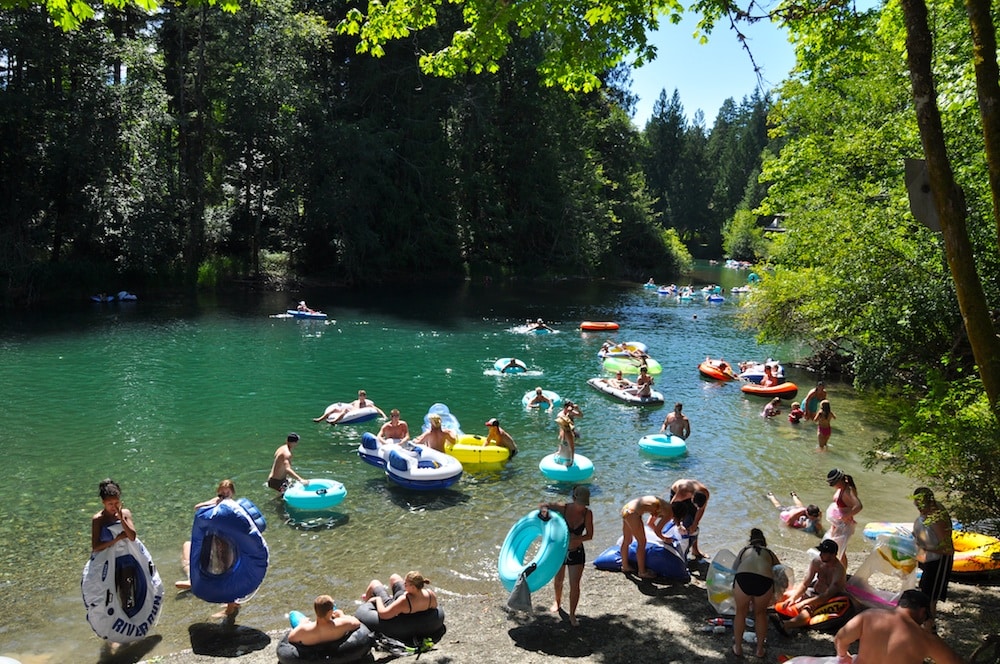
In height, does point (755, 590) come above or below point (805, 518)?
above

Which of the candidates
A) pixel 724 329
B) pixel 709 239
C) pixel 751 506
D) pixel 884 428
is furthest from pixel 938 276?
pixel 709 239

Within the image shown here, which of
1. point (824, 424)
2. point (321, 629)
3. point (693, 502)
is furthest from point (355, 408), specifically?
point (824, 424)

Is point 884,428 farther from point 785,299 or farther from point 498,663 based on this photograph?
point 498,663

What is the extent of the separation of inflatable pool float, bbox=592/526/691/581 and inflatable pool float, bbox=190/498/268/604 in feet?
13.4

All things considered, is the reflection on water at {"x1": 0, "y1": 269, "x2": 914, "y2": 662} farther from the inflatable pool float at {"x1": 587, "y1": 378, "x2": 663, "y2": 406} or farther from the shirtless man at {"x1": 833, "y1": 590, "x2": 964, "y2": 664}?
the shirtless man at {"x1": 833, "y1": 590, "x2": 964, "y2": 664}

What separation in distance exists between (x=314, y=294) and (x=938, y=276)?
1213 inches

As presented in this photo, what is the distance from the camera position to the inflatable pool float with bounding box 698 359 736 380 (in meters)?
21.5

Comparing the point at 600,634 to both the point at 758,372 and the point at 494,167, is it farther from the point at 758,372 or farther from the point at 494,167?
the point at 494,167

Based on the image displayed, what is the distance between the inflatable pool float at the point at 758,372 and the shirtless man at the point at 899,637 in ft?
50.4

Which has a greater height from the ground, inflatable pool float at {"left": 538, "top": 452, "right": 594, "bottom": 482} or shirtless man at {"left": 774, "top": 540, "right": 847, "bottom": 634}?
shirtless man at {"left": 774, "top": 540, "right": 847, "bottom": 634}

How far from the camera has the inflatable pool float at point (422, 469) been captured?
11602 millimetres

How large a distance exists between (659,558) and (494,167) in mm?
42465

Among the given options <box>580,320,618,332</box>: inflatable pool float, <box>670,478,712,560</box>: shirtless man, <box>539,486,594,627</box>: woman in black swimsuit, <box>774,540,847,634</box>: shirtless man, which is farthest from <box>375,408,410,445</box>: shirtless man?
<box>580,320,618,332</box>: inflatable pool float

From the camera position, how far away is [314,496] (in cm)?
1068
